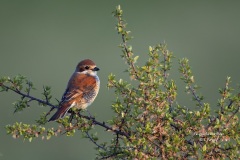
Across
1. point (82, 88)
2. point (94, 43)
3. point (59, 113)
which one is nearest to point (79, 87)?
point (82, 88)

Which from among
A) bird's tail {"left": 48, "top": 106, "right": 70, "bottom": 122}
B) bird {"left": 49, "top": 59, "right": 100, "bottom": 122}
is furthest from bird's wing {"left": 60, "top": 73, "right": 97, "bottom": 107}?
bird's tail {"left": 48, "top": 106, "right": 70, "bottom": 122}

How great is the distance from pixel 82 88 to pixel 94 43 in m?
13.6

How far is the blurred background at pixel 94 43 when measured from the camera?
14.2m

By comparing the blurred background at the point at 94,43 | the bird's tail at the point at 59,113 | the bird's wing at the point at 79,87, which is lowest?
the bird's tail at the point at 59,113

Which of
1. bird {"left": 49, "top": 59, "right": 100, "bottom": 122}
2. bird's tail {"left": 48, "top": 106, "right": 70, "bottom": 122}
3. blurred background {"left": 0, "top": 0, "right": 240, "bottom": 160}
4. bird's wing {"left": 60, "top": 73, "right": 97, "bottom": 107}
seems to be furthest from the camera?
blurred background {"left": 0, "top": 0, "right": 240, "bottom": 160}

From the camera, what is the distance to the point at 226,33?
2381cm

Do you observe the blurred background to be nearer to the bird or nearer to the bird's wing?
the bird

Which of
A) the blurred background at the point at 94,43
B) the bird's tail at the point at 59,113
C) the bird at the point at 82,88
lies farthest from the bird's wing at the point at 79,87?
the blurred background at the point at 94,43

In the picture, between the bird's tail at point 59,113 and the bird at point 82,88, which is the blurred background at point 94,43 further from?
the bird's tail at point 59,113

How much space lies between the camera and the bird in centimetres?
785

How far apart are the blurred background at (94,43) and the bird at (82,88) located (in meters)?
Answer: 3.14

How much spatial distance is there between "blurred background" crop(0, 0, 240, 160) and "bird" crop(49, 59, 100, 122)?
124 inches

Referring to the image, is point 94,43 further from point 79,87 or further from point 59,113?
point 59,113

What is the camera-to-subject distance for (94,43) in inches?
858
